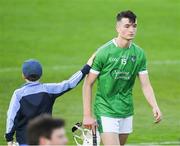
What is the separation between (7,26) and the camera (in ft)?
105

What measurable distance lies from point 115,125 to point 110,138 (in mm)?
202

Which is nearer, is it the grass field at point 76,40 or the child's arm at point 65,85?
the child's arm at point 65,85

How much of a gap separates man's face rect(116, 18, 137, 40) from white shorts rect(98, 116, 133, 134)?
1101 millimetres

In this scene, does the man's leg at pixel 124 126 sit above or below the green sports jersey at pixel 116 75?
below

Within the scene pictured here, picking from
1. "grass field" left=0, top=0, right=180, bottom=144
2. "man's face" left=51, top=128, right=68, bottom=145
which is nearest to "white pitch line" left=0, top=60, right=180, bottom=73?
"grass field" left=0, top=0, right=180, bottom=144

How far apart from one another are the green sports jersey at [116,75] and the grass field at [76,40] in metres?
6.45

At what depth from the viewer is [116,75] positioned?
13344 mm

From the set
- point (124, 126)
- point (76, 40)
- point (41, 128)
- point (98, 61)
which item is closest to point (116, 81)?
point (98, 61)

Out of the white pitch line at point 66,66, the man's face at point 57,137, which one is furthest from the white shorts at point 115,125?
the white pitch line at point 66,66

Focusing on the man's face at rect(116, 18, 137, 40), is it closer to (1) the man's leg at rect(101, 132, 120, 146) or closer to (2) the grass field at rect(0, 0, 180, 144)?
(1) the man's leg at rect(101, 132, 120, 146)

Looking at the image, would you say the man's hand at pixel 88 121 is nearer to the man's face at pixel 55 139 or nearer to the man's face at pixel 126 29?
the man's face at pixel 126 29

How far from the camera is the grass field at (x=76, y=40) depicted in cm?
2266

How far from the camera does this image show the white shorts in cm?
1327

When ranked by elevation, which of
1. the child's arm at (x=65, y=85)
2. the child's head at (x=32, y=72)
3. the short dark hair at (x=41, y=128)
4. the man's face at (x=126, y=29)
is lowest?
Result: the short dark hair at (x=41, y=128)
